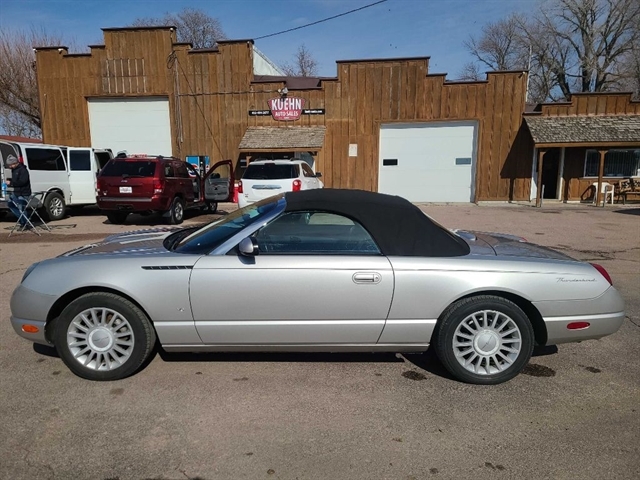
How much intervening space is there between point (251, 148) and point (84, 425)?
1608cm

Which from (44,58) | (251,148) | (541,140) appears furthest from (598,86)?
(44,58)

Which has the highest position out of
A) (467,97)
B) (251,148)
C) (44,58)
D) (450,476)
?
(44,58)

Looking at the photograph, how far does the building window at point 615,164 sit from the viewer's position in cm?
1862

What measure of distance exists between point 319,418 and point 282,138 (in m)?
16.5

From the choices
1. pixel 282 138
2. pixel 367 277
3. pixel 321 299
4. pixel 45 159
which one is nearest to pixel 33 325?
pixel 321 299

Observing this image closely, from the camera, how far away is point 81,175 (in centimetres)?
1361

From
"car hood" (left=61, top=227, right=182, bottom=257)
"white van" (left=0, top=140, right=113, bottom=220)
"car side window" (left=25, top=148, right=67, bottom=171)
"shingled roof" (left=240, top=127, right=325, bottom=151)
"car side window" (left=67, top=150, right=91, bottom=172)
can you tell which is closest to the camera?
"car hood" (left=61, top=227, right=182, bottom=257)

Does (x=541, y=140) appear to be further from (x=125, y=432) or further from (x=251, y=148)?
(x=125, y=432)

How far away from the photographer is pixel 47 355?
12.8 ft

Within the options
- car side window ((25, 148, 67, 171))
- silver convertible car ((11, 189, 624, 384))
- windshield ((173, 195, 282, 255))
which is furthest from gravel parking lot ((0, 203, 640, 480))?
car side window ((25, 148, 67, 171))

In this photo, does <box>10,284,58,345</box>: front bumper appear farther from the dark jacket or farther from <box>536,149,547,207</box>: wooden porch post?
<box>536,149,547,207</box>: wooden porch post

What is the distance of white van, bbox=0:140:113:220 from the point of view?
11.7 metres

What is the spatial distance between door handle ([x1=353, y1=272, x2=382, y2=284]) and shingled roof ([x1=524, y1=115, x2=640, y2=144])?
1665 cm

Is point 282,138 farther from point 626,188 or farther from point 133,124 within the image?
point 626,188
